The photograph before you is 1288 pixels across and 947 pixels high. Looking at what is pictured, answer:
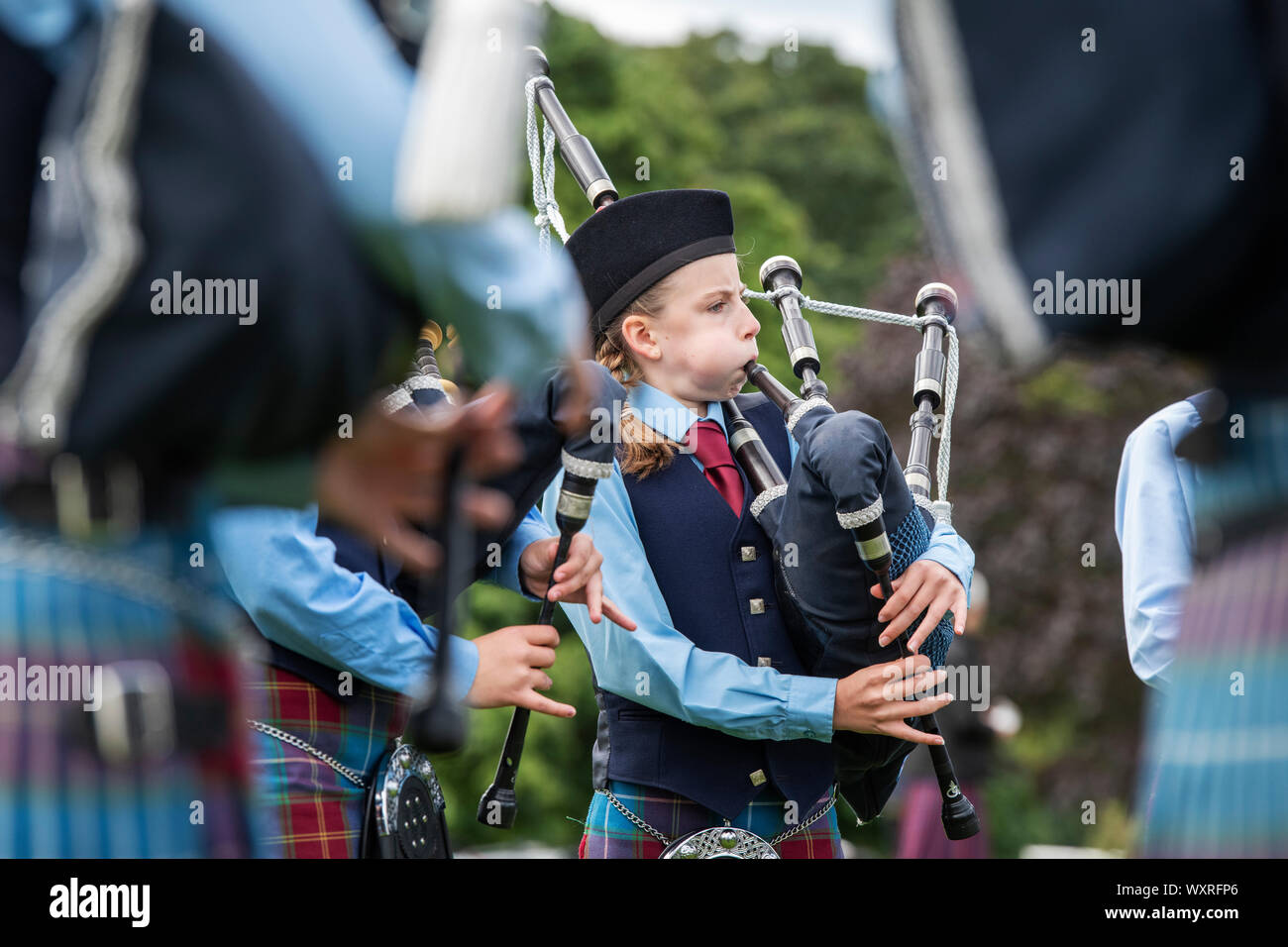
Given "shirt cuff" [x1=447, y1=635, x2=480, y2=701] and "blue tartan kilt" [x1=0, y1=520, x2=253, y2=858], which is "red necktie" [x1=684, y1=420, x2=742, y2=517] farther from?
"blue tartan kilt" [x1=0, y1=520, x2=253, y2=858]

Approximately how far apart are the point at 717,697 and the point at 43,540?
168 cm

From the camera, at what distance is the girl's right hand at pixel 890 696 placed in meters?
2.83

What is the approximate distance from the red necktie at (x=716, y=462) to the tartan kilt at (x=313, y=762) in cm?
84

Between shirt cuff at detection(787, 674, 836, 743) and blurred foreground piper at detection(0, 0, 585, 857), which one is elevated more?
blurred foreground piper at detection(0, 0, 585, 857)

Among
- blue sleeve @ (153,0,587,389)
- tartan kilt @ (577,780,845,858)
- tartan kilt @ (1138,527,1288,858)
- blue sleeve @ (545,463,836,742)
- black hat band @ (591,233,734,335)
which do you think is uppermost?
black hat band @ (591,233,734,335)

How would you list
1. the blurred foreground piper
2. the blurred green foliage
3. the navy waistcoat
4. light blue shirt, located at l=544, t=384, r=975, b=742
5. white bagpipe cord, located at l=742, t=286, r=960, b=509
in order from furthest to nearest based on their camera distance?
the blurred green foliage < white bagpipe cord, located at l=742, t=286, r=960, b=509 < the navy waistcoat < light blue shirt, located at l=544, t=384, r=975, b=742 < the blurred foreground piper

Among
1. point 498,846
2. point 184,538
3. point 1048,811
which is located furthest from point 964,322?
point 1048,811

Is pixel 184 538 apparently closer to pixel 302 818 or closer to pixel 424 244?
pixel 424 244

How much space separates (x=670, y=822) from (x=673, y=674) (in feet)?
1.04

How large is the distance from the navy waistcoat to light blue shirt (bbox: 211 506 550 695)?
15.9 inches

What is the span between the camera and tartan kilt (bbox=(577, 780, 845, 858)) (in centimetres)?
299

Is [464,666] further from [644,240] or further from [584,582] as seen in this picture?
[644,240]

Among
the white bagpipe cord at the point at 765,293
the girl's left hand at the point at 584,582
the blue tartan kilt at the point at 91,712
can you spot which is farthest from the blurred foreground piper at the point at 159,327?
the white bagpipe cord at the point at 765,293

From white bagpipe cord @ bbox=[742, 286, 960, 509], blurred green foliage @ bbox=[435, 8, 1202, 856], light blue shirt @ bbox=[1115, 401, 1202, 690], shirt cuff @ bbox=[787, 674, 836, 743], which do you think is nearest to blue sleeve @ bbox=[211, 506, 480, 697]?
shirt cuff @ bbox=[787, 674, 836, 743]
